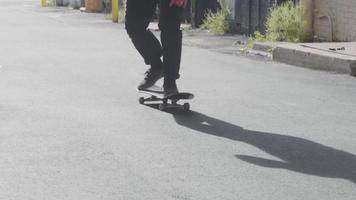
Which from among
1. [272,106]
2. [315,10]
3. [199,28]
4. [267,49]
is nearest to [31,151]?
[272,106]

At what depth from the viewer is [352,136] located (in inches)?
239

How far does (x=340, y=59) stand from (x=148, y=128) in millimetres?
4536

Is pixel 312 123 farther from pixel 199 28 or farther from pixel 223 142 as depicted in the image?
pixel 199 28

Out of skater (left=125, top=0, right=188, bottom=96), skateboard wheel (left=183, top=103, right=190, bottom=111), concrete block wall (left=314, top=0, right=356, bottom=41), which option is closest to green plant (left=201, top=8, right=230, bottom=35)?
concrete block wall (left=314, top=0, right=356, bottom=41)

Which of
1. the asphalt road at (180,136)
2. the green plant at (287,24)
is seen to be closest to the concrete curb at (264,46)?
the green plant at (287,24)

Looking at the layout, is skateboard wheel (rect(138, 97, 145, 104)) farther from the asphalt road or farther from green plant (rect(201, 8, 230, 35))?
green plant (rect(201, 8, 230, 35))

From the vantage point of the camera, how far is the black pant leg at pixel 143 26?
7.04 meters

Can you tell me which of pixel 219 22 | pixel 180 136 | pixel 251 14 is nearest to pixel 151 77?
pixel 180 136

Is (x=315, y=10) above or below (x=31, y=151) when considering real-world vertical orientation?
above

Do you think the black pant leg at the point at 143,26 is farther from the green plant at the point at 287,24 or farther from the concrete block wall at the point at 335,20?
the green plant at the point at 287,24

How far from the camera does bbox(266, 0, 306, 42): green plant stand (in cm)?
1363

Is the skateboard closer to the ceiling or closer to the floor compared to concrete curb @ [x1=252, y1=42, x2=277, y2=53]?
closer to the floor

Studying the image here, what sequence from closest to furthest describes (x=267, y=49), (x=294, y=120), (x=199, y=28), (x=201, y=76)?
(x=294, y=120)
(x=201, y=76)
(x=267, y=49)
(x=199, y=28)

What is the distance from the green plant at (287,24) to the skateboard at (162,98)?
6470mm
